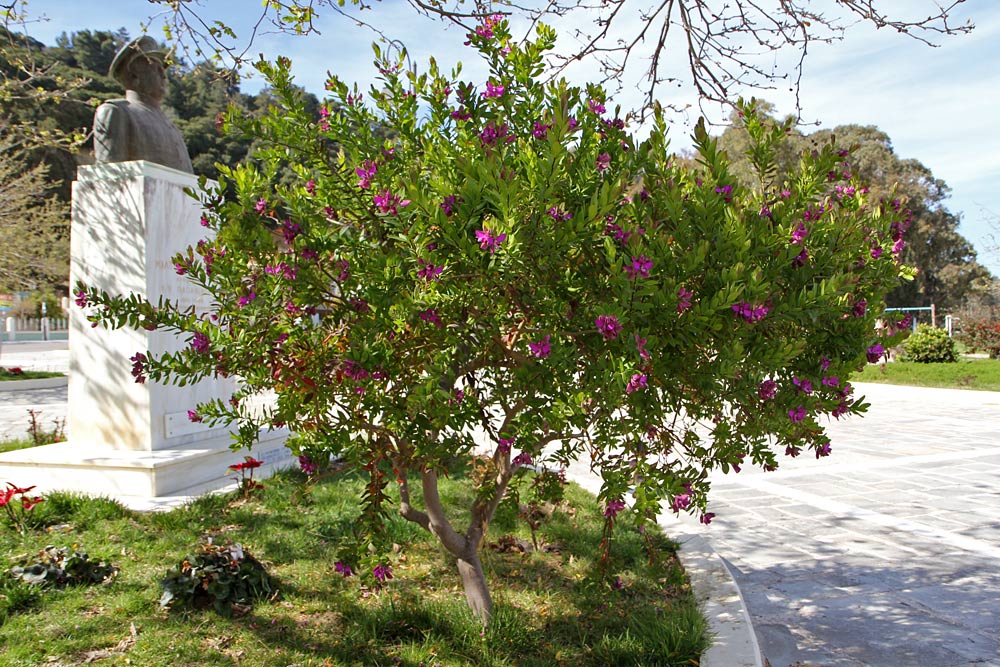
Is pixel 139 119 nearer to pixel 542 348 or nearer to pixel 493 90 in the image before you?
pixel 493 90

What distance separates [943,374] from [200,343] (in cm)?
1826

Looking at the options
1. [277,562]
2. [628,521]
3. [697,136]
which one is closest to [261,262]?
[697,136]

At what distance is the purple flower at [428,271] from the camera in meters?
2.30

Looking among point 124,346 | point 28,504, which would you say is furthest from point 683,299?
point 124,346

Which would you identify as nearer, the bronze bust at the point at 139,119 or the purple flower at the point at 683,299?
the purple flower at the point at 683,299

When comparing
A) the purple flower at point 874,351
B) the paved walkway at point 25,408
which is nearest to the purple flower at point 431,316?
the purple flower at point 874,351

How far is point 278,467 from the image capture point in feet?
22.5

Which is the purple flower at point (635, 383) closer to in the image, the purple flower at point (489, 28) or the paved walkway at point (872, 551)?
the purple flower at point (489, 28)

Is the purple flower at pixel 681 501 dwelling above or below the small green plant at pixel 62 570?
above

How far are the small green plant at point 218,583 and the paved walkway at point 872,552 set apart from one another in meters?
2.73

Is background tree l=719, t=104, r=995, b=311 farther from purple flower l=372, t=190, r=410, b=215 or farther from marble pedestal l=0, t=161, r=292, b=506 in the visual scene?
purple flower l=372, t=190, r=410, b=215

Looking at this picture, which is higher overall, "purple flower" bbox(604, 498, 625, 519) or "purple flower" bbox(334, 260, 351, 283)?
"purple flower" bbox(334, 260, 351, 283)

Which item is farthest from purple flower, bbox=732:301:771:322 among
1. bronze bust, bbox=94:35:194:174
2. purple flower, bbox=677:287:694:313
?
bronze bust, bbox=94:35:194:174

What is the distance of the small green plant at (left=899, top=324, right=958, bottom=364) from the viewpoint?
60.5 feet
